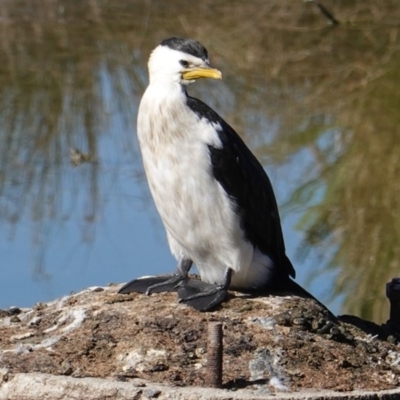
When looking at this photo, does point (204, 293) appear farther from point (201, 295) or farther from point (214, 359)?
point (214, 359)

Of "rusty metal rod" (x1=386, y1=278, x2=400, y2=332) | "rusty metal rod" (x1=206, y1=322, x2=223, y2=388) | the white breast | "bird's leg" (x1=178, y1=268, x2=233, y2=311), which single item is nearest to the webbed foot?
"bird's leg" (x1=178, y1=268, x2=233, y2=311)

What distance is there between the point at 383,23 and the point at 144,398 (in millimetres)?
10995

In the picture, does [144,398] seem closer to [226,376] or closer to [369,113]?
[226,376]

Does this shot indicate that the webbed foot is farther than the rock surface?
Yes

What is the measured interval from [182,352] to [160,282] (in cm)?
75

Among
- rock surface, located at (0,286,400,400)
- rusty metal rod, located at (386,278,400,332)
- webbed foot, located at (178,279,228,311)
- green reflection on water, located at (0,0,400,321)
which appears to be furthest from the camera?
green reflection on water, located at (0,0,400,321)

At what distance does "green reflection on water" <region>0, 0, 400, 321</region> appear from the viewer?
908 centimetres

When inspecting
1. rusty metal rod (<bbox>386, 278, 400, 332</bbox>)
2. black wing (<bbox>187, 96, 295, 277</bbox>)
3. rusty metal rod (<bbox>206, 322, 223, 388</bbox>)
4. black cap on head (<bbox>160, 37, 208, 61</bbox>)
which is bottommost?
rusty metal rod (<bbox>386, 278, 400, 332</bbox>)

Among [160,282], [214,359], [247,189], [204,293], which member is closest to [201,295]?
[204,293]

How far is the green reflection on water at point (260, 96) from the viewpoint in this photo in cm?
908

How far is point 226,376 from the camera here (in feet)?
14.7

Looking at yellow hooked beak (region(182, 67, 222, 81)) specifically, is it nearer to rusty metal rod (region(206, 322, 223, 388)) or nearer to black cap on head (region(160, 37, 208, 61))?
black cap on head (region(160, 37, 208, 61))

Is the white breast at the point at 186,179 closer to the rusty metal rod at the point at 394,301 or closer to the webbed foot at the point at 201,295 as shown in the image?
the webbed foot at the point at 201,295

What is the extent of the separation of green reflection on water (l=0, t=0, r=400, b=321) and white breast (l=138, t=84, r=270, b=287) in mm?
2271
